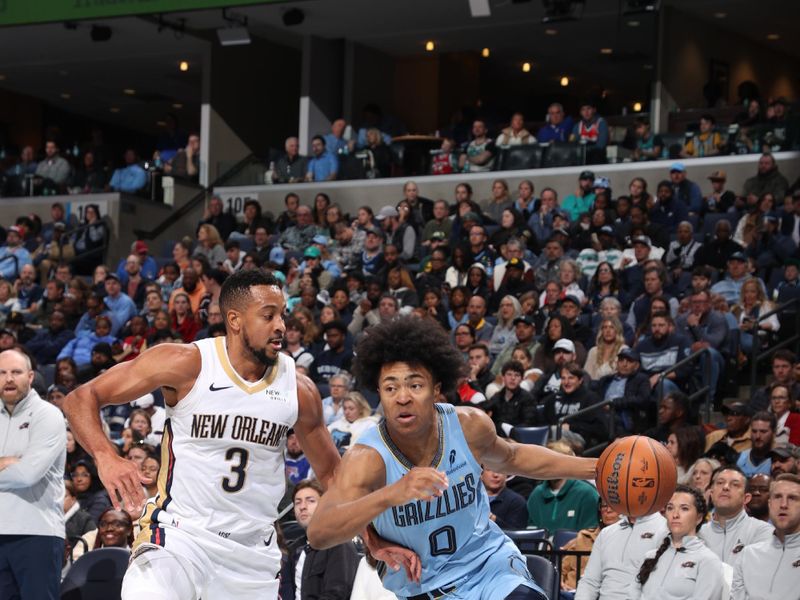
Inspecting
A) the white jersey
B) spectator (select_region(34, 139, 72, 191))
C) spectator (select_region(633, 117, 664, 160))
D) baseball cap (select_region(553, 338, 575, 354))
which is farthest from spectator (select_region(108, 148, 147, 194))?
the white jersey

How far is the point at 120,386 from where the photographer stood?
234 inches

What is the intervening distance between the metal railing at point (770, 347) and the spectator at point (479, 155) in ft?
23.8

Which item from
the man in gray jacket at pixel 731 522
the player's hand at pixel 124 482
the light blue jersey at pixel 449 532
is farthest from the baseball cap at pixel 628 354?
the player's hand at pixel 124 482

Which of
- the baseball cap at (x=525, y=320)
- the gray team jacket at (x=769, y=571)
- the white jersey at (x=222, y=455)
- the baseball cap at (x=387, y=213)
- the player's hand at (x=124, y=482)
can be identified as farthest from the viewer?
the baseball cap at (x=387, y=213)

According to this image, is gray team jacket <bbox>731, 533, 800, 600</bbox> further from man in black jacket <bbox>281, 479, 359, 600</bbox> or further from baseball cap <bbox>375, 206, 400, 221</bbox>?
baseball cap <bbox>375, 206, 400, 221</bbox>

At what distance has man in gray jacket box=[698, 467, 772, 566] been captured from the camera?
28.1 ft

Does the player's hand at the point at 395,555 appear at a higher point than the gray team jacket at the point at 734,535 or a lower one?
higher

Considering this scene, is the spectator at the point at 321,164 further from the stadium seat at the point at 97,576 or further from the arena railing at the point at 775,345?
the stadium seat at the point at 97,576

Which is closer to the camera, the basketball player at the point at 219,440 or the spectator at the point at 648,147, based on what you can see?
the basketball player at the point at 219,440

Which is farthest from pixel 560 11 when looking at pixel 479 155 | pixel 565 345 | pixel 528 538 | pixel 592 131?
pixel 528 538

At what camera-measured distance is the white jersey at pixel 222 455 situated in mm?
5910

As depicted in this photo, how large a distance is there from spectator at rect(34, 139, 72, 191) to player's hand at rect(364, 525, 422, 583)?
1925cm

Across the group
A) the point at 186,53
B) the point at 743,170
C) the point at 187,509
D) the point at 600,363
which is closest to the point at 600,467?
the point at 187,509

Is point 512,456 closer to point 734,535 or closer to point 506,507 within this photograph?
point 734,535
